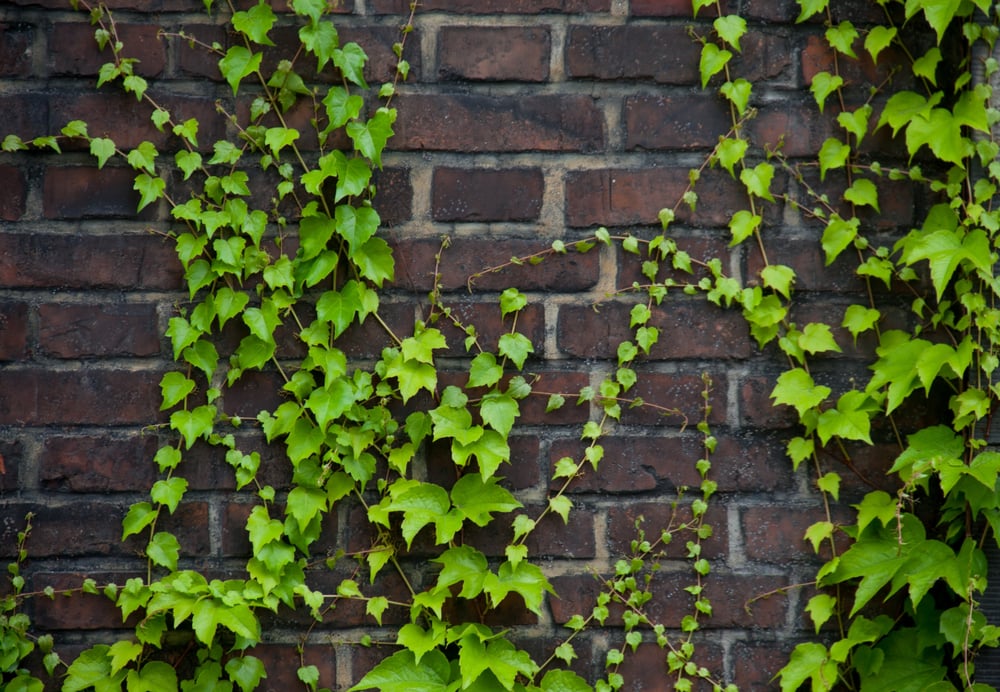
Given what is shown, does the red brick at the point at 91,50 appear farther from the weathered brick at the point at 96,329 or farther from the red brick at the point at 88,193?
the weathered brick at the point at 96,329

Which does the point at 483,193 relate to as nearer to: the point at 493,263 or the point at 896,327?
the point at 493,263

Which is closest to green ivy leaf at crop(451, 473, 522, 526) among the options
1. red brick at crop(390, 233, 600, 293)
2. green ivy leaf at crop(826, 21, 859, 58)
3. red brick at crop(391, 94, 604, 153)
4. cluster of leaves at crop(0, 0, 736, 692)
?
cluster of leaves at crop(0, 0, 736, 692)

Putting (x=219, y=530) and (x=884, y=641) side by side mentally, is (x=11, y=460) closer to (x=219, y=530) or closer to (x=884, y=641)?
(x=219, y=530)

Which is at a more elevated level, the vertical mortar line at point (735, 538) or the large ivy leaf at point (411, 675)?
the vertical mortar line at point (735, 538)

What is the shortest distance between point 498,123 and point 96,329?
2.35ft

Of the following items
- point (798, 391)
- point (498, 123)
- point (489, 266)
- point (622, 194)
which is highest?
point (498, 123)

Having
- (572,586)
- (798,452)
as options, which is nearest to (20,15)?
(572,586)

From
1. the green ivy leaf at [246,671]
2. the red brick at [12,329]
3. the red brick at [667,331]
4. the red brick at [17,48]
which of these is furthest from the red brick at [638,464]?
the red brick at [17,48]

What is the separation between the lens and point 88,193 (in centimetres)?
147

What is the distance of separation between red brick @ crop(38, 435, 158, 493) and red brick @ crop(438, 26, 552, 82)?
77 cm

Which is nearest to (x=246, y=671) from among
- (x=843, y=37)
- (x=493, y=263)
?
(x=493, y=263)

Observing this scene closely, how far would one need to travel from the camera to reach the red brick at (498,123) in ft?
4.84

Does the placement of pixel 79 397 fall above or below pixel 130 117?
below

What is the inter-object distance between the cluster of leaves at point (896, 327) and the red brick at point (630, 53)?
0.05m
